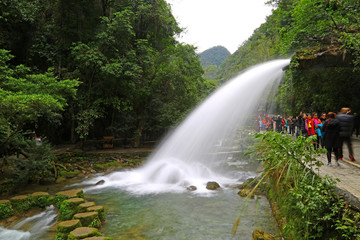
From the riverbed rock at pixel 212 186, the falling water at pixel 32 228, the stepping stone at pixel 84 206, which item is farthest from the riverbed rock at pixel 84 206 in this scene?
the riverbed rock at pixel 212 186

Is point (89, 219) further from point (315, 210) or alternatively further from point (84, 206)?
point (315, 210)

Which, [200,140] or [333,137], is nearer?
[333,137]

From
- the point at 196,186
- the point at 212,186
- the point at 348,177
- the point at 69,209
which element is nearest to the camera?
the point at 348,177

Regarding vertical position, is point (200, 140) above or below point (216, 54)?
below

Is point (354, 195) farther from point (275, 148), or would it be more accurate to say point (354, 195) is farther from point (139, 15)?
point (139, 15)

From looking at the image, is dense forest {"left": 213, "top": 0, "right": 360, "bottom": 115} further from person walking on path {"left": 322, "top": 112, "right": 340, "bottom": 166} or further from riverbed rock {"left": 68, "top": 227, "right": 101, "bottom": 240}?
riverbed rock {"left": 68, "top": 227, "right": 101, "bottom": 240}

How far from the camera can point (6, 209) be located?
7262 mm

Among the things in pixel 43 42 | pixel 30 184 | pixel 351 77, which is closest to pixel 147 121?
pixel 43 42

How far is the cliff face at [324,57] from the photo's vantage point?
795 cm

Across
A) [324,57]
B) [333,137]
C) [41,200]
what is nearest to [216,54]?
[324,57]

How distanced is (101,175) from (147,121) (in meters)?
9.95

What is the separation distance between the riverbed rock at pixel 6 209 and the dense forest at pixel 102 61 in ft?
24.1

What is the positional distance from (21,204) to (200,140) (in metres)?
10.2

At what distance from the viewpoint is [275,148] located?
523cm
